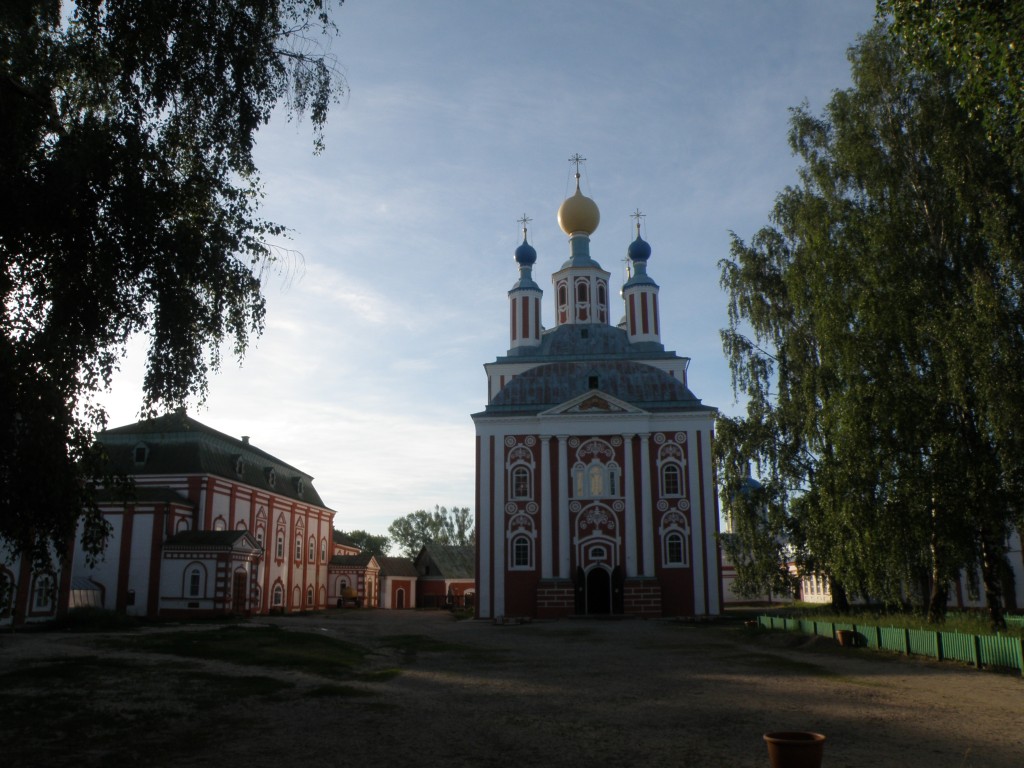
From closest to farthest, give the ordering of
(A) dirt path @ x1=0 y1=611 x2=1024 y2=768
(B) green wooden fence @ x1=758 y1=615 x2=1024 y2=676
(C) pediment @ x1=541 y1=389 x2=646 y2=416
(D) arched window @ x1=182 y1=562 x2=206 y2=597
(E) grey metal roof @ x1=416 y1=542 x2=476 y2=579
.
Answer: (A) dirt path @ x1=0 y1=611 x2=1024 y2=768, (B) green wooden fence @ x1=758 y1=615 x2=1024 y2=676, (D) arched window @ x1=182 y1=562 x2=206 y2=597, (C) pediment @ x1=541 y1=389 x2=646 y2=416, (E) grey metal roof @ x1=416 y1=542 x2=476 y2=579

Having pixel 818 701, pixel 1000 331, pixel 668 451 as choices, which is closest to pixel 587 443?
pixel 668 451

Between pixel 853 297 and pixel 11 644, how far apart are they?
22.9 metres

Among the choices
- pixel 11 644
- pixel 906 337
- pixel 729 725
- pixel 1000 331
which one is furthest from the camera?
pixel 11 644

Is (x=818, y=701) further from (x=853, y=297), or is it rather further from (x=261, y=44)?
(x=261, y=44)

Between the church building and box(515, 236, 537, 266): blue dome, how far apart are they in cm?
Result: 1088

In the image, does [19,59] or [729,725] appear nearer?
[19,59]

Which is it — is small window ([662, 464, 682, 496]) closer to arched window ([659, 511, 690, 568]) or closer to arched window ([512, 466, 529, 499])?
arched window ([659, 511, 690, 568])

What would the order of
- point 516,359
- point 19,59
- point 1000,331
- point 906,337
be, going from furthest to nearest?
point 516,359 < point 906,337 < point 1000,331 < point 19,59

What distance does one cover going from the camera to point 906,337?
1914 cm

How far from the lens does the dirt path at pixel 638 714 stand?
9414mm

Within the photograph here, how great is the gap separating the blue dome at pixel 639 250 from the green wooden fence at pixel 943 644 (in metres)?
31.5

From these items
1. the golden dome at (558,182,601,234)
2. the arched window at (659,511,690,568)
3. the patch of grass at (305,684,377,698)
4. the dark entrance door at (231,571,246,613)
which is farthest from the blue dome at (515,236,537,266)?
the patch of grass at (305,684,377,698)

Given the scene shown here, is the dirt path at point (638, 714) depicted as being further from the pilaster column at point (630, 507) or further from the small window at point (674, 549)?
the small window at point (674, 549)

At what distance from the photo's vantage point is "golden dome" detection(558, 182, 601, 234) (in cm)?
5300
